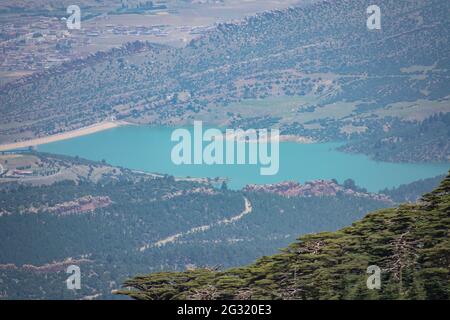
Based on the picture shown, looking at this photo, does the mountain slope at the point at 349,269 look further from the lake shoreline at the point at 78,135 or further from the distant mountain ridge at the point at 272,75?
the distant mountain ridge at the point at 272,75

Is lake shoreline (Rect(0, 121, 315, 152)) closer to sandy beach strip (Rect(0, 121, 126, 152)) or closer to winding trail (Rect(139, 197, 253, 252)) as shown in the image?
sandy beach strip (Rect(0, 121, 126, 152))

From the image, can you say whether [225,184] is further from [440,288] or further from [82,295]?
[440,288]

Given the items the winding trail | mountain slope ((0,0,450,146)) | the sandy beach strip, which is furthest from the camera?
mountain slope ((0,0,450,146))

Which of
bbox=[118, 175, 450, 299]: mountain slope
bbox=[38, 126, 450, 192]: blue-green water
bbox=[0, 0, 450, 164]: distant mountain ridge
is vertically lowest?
bbox=[38, 126, 450, 192]: blue-green water

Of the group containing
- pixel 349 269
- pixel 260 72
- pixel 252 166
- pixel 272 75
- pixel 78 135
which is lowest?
pixel 252 166

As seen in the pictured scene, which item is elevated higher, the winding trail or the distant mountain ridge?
the distant mountain ridge

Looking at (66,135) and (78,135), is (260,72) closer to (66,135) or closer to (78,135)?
(78,135)

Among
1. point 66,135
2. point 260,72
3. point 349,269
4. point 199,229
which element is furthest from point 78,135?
point 349,269

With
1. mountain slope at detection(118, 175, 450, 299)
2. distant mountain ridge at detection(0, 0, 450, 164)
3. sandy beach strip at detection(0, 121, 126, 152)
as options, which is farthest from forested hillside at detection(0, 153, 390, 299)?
distant mountain ridge at detection(0, 0, 450, 164)
